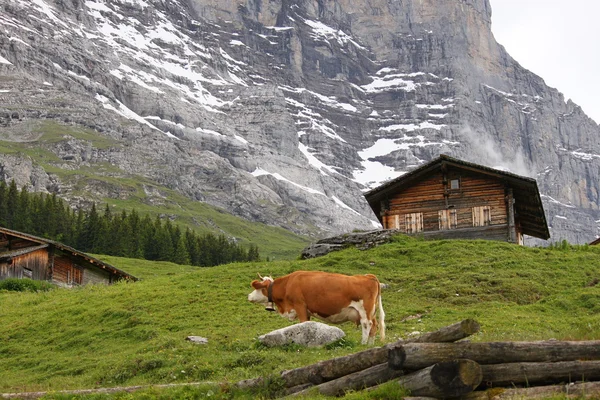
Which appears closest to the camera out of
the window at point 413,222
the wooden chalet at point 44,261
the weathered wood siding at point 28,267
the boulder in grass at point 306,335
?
the boulder in grass at point 306,335

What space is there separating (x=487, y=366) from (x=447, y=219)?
40061mm

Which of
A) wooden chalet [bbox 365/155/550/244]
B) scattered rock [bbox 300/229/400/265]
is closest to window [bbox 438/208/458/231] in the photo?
wooden chalet [bbox 365/155/550/244]

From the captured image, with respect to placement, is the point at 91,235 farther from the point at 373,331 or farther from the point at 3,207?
the point at 373,331

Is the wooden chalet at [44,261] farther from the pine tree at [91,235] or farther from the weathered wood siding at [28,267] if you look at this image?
the pine tree at [91,235]

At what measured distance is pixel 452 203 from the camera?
51.7 metres

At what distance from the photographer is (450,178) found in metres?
51.9

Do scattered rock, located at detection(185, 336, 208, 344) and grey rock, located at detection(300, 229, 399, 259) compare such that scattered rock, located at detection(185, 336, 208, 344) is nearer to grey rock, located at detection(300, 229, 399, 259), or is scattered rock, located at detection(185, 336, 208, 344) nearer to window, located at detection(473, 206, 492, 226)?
grey rock, located at detection(300, 229, 399, 259)

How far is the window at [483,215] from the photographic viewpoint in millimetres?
50719

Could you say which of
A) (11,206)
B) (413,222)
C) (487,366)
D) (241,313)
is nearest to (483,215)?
(413,222)

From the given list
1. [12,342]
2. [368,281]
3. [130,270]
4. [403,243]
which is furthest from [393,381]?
[130,270]

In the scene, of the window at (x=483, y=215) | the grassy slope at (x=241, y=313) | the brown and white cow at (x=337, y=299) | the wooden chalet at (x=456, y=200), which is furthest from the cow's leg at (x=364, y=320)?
the window at (x=483, y=215)

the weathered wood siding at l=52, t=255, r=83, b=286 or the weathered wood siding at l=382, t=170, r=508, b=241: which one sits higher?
the weathered wood siding at l=382, t=170, r=508, b=241

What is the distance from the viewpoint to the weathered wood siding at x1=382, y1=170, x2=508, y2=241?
166ft

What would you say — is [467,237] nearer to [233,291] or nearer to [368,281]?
[233,291]
